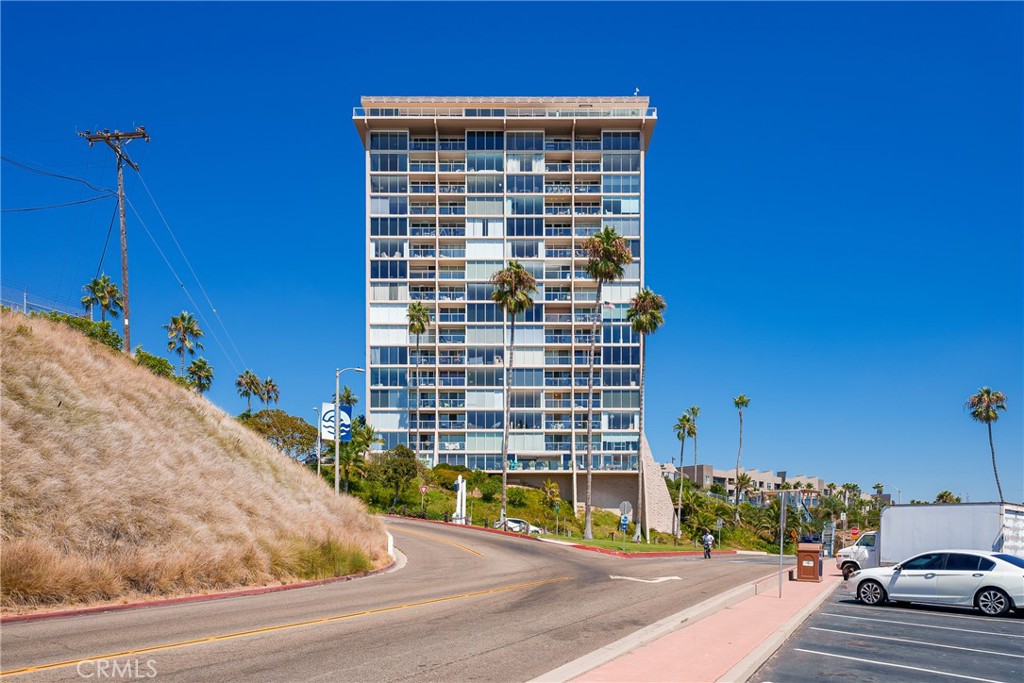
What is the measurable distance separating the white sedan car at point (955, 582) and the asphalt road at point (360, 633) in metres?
4.65

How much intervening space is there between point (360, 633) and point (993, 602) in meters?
14.4

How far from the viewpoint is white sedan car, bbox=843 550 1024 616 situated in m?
18.7

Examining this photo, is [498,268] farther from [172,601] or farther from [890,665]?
[890,665]

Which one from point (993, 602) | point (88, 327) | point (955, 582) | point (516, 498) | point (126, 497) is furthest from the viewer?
point (516, 498)

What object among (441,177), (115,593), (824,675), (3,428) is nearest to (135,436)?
(3,428)

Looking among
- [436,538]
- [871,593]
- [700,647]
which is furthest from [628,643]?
[436,538]

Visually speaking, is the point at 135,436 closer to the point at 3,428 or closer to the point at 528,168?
the point at 3,428

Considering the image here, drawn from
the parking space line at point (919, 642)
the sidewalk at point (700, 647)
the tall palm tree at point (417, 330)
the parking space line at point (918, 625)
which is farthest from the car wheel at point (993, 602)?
the tall palm tree at point (417, 330)

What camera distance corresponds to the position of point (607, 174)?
305 feet

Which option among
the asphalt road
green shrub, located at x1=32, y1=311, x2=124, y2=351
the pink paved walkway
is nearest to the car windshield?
the pink paved walkway

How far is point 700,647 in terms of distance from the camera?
13.0 m

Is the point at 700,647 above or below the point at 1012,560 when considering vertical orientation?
below

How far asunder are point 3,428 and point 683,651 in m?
17.6

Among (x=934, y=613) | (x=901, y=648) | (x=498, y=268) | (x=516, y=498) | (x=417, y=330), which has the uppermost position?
(x=498, y=268)
